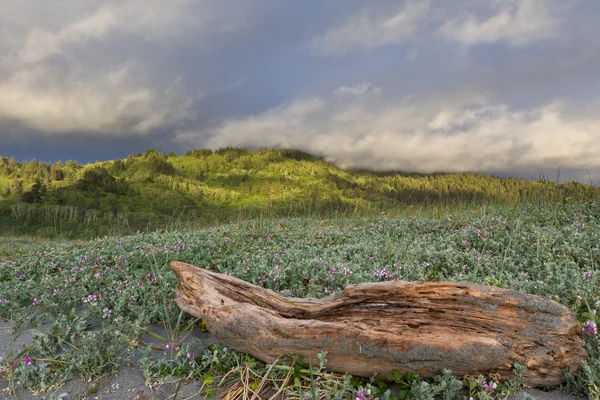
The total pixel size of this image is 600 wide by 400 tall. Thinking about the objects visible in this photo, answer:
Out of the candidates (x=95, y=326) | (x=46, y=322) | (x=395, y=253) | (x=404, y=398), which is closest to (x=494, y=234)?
(x=395, y=253)

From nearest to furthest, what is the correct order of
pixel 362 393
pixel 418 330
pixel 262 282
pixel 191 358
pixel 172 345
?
pixel 362 393
pixel 418 330
pixel 191 358
pixel 172 345
pixel 262 282

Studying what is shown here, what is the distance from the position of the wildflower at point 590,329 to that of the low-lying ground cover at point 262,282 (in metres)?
0.01

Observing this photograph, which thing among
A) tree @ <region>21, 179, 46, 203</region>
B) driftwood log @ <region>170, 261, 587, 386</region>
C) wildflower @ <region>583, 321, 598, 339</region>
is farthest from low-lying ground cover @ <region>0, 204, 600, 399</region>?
tree @ <region>21, 179, 46, 203</region>

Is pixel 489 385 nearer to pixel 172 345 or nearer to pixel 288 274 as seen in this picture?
pixel 172 345

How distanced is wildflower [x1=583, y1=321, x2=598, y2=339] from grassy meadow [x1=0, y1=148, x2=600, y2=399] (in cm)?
3

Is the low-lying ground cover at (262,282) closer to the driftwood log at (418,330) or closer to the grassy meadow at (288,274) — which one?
the grassy meadow at (288,274)

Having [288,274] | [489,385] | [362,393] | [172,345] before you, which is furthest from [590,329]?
[172,345]

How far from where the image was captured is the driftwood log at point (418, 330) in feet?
11.1

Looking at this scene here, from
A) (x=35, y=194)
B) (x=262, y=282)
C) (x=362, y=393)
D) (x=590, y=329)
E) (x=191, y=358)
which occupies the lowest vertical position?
(x=35, y=194)

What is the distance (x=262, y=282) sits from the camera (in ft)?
19.3

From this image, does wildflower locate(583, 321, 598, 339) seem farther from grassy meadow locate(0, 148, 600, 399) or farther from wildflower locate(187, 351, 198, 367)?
wildflower locate(187, 351, 198, 367)

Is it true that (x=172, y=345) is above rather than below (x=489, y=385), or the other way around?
below

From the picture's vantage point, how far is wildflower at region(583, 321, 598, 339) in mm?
3691

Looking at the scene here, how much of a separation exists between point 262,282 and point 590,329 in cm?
429
